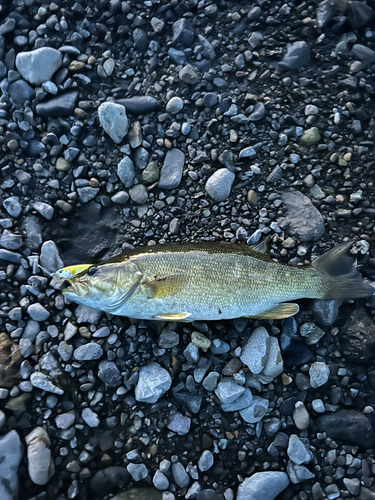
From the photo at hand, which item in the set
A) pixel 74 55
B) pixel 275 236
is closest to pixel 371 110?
pixel 275 236

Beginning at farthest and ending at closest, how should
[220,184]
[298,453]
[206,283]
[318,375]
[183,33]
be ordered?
[183,33] < [220,184] < [318,375] < [298,453] < [206,283]

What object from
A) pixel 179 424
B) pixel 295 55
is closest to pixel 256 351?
pixel 179 424

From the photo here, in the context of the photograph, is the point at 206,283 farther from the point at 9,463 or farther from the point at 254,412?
the point at 9,463

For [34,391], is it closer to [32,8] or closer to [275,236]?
[275,236]

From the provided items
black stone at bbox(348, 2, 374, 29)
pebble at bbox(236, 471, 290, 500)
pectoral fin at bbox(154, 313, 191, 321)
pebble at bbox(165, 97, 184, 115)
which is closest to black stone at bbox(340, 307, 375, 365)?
pebble at bbox(236, 471, 290, 500)

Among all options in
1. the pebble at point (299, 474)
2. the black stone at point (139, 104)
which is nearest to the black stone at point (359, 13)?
the black stone at point (139, 104)
